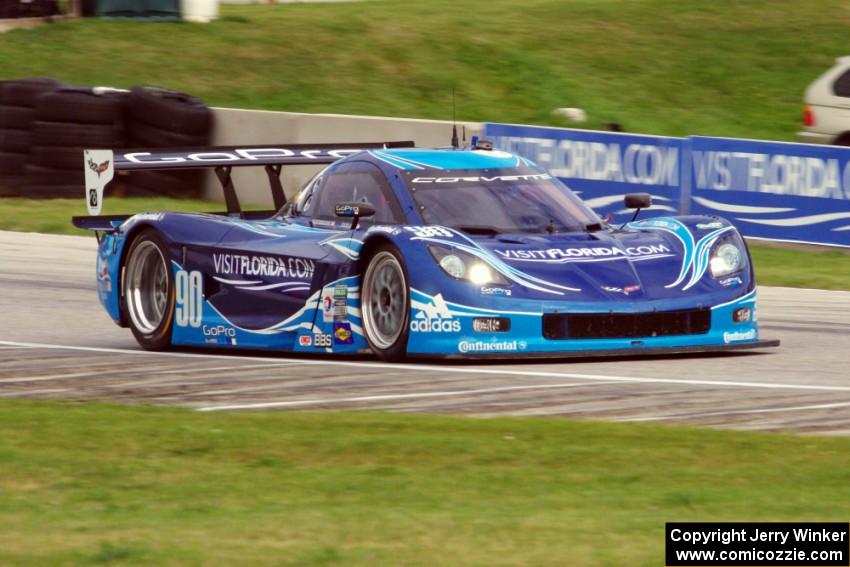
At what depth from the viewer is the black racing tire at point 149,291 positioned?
39.2 feet

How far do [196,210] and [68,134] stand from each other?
177 cm

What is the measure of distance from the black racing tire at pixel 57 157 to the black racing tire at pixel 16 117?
0.31 meters

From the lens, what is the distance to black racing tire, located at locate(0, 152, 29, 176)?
21.8 meters

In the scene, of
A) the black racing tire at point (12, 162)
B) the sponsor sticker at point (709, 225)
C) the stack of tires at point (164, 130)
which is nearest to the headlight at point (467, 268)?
the sponsor sticker at point (709, 225)

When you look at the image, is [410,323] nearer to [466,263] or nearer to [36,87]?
[466,263]

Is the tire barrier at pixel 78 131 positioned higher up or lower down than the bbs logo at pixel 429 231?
higher up

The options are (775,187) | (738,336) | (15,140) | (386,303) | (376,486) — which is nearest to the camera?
(376,486)

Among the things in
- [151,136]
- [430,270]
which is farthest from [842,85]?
[430,270]

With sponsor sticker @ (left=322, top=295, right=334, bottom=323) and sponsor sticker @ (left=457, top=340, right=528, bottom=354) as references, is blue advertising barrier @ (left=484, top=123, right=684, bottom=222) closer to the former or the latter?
sponsor sticker @ (left=322, top=295, right=334, bottom=323)

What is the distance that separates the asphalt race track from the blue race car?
0.58ft

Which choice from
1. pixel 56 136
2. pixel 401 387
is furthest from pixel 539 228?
pixel 56 136

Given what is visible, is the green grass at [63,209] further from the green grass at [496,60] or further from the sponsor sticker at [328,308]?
the sponsor sticker at [328,308]

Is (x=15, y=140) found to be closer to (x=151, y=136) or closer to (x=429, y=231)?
(x=151, y=136)

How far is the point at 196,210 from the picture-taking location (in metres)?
21.3
